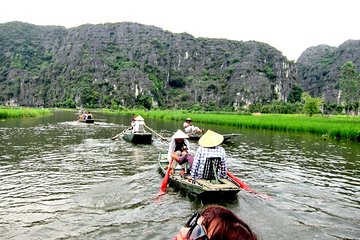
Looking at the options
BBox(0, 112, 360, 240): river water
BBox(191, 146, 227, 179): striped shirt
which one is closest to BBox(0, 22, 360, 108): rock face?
BBox(0, 112, 360, 240): river water

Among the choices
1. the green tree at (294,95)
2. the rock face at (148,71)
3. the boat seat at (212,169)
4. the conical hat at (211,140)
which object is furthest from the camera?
the green tree at (294,95)

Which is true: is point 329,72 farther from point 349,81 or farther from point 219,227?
point 219,227

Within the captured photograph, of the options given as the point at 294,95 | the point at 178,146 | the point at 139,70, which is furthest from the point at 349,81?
the point at 139,70

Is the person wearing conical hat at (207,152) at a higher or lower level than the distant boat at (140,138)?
higher

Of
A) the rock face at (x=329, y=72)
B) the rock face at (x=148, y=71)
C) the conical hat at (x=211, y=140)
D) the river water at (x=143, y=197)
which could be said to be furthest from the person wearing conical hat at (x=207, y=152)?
the rock face at (x=329, y=72)

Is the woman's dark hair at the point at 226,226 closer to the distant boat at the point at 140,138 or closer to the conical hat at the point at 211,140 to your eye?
the conical hat at the point at 211,140

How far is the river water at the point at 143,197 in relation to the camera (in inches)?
292

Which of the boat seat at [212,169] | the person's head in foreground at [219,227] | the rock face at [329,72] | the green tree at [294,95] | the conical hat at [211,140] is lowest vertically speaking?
the boat seat at [212,169]

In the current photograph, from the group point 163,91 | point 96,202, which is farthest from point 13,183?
point 163,91

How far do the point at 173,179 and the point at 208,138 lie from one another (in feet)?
6.21

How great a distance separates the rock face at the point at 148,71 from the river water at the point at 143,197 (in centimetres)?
11123

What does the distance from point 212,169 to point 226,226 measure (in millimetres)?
7659

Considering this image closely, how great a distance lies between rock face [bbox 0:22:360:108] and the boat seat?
117 metres

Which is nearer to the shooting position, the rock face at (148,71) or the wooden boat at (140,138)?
the wooden boat at (140,138)
